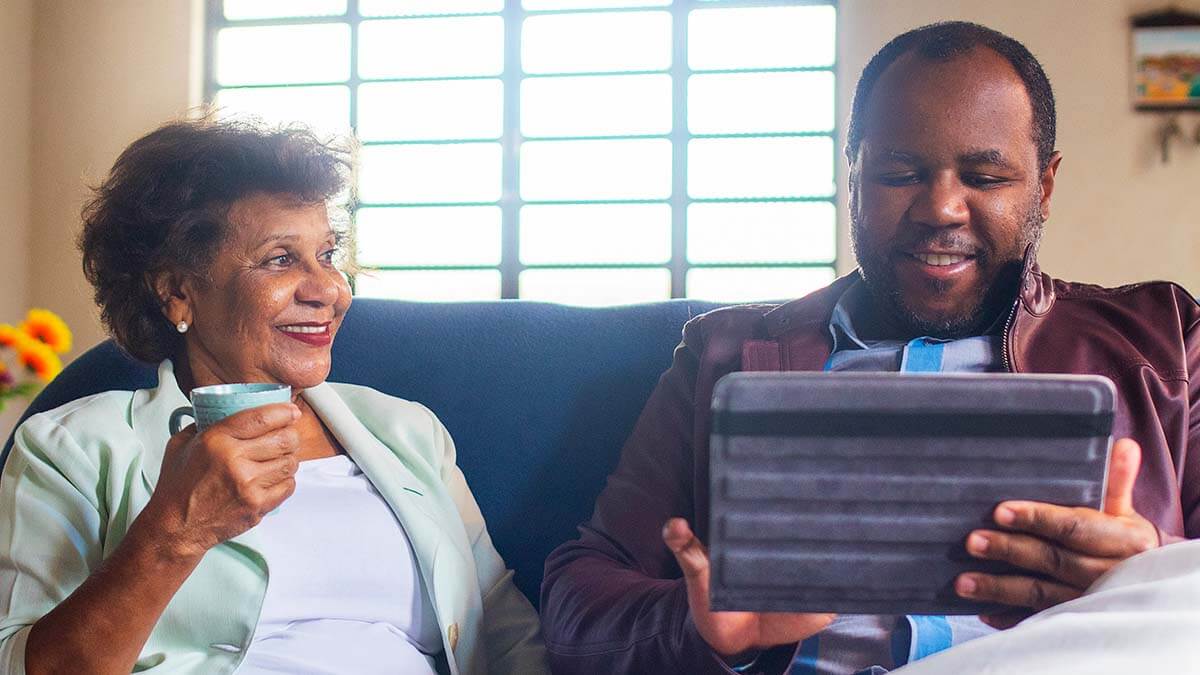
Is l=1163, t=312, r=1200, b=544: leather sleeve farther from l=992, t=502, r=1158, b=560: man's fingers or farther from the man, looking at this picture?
l=992, t=502, r=1158, b=560: man's fingers

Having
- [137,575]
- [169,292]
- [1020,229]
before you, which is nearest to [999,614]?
[1020,229]

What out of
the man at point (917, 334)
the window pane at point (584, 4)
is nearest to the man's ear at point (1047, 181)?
the man at point (917, 334)

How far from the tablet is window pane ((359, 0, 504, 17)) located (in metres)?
4.75

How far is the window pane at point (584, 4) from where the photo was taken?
204 inches

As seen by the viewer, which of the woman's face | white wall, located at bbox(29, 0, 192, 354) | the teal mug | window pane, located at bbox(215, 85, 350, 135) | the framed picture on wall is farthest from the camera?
window pane, located at bbox(215, 85, 350, 135)

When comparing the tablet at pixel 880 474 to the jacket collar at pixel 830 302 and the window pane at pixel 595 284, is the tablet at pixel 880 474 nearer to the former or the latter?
the jacket collar at pixel 830 302

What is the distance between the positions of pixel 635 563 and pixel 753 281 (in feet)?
12.6

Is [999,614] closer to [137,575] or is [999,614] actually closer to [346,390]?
[137,575]

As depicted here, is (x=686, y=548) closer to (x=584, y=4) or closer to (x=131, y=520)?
(x=131, y=520)

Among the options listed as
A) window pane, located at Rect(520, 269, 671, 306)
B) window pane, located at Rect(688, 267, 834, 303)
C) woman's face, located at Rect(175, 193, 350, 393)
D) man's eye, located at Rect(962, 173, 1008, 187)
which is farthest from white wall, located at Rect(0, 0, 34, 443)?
man's eye, located at Rect(962, 173, 1008, 187)

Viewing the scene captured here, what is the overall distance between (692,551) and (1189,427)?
0.70 metres

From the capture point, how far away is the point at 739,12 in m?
5.17

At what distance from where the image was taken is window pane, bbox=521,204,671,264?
204 inches

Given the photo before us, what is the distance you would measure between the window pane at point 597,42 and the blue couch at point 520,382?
A: 3.67 meters
